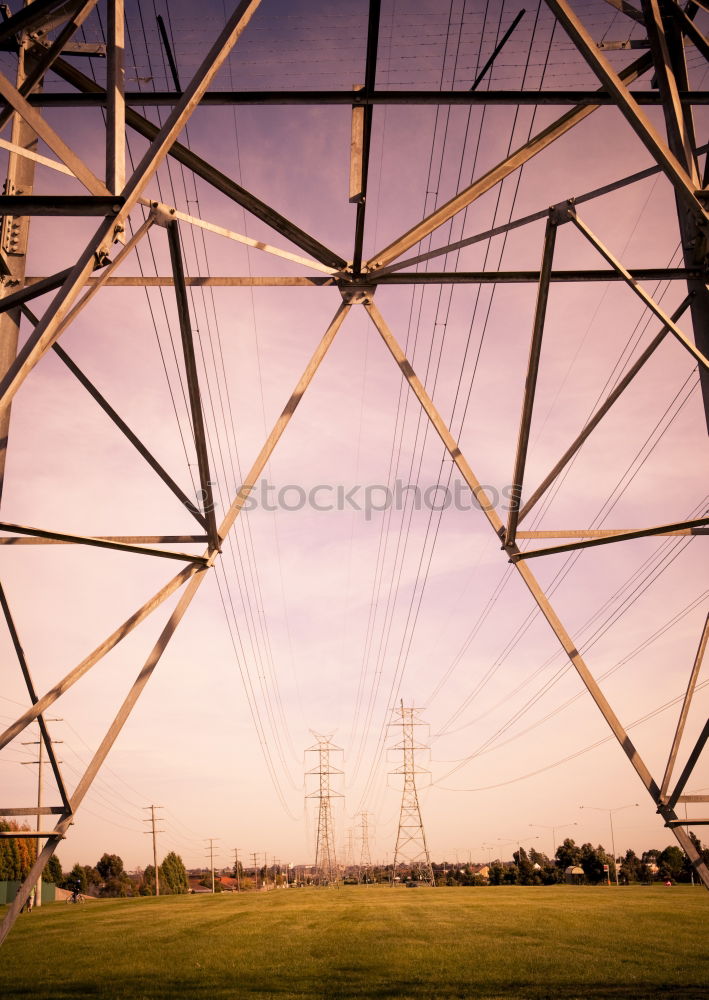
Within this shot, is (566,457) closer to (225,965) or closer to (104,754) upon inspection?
(104,754)

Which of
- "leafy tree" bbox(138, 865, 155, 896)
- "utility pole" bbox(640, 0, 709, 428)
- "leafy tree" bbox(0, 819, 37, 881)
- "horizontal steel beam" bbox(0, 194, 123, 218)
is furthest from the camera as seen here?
"leafy tree" bbox(138, 865, 155, 896)

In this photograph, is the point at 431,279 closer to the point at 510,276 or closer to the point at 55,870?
the point at 510,276

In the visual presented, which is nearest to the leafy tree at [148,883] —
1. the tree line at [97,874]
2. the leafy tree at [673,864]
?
the tree line at [97,874]

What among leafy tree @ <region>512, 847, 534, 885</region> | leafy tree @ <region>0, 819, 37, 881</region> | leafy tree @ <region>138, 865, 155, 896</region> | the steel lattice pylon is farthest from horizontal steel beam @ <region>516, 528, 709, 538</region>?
leafy tree @ <region>138, 865, 155, 896</region>

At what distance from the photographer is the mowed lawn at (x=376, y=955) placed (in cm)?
1373

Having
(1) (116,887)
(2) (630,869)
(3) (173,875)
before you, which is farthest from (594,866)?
(1) (116,887)

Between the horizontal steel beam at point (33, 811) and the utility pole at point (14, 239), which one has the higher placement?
the utility pole at point (14, 239)

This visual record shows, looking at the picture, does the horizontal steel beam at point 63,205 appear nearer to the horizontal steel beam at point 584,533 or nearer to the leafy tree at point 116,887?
the horizontal steel beam at point 584,533

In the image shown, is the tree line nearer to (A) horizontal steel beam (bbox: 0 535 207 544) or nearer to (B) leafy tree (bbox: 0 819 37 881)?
(B) leafy tree (bbox: 0 819 37 881)

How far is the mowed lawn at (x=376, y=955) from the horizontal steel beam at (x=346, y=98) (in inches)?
520

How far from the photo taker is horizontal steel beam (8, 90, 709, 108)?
9102 mm

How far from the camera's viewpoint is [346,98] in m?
9.12

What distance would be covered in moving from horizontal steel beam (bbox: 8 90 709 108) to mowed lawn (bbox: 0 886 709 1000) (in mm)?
13208

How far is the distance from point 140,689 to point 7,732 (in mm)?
1507
